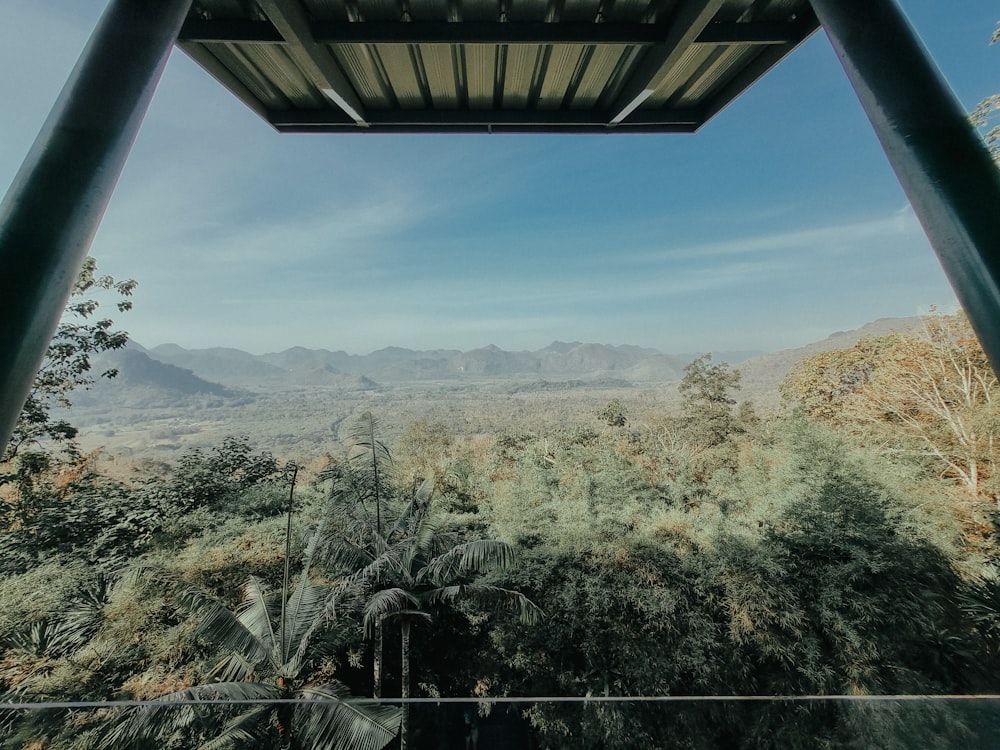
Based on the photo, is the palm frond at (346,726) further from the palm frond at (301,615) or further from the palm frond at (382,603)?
the palm frond at (301,615)

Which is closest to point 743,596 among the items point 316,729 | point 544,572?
point 544,572

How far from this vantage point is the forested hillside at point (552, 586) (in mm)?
5457

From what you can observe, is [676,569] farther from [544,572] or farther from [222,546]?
[222,546]

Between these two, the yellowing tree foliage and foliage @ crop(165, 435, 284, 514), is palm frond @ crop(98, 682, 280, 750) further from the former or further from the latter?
the yellowing tree foliage

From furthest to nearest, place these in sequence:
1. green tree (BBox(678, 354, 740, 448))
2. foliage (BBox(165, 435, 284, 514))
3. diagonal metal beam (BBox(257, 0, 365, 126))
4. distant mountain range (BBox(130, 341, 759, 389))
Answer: distant mountain range (BBox(130, 341, 759, 389))
green tree (BBox(678, 354, 740, 448))
foliage (BBox(165, 435, 284, 514))
diagonal metal beam (BBox(257, 0, 365, 126))

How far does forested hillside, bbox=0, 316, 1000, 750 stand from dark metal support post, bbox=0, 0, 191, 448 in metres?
3.93

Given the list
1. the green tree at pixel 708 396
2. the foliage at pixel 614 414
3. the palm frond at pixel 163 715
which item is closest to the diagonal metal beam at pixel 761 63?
the palm frond at pixel 163 715

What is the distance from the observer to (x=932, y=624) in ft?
21.7

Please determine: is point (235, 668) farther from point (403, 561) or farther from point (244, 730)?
point (403, 561)

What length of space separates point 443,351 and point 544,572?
98.2m

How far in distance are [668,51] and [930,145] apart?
940 mm

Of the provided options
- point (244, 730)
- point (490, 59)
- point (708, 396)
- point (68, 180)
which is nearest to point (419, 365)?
point (708, 396)

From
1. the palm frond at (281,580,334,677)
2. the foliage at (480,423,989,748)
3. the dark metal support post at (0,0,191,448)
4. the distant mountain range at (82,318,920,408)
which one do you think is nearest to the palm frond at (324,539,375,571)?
the palm frond at (281,580,334,677)

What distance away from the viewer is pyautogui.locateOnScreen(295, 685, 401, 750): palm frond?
2814 mm
